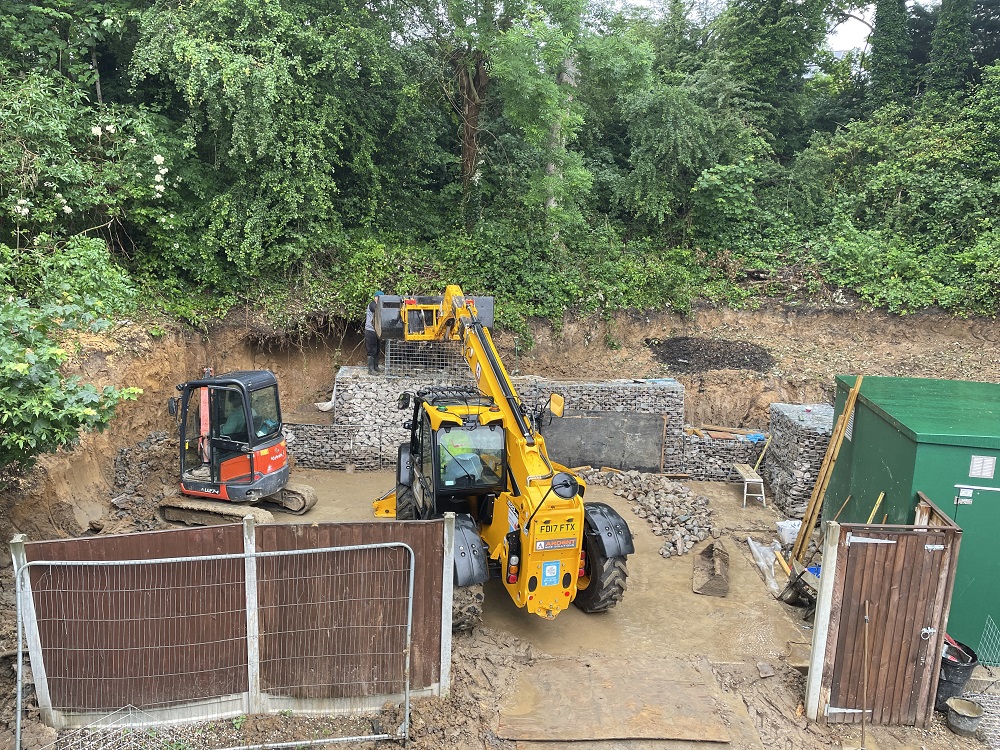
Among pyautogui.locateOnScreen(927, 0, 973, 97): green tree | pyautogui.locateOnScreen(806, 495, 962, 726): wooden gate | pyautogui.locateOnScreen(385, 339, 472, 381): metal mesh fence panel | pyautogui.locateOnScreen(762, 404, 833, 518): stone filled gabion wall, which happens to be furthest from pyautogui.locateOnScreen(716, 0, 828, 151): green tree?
pyautogui.locateOnScreen(806, 495, 962, 726): wooden gate

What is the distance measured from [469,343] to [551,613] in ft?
11.1

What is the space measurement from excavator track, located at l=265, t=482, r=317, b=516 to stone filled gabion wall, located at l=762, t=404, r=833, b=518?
813cm

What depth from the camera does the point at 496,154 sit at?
1619 cm

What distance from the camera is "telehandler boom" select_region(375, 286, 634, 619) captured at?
657 cm

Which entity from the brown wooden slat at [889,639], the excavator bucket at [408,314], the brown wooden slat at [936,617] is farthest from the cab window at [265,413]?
the brown wooden slat at [936,617]

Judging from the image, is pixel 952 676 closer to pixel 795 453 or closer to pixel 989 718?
pixel 989 718

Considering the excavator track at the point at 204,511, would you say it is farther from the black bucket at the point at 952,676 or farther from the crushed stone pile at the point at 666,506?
the black bucket at the point at 952,676

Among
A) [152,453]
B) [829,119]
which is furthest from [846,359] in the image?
[152,453]

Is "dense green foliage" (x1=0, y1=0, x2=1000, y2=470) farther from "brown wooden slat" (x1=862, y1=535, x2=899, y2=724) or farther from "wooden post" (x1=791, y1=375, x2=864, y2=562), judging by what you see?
"brown wooden slat" (x1=862, y1=535, x2=899, y2=724)

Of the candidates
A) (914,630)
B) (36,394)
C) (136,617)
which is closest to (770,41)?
(914,630)

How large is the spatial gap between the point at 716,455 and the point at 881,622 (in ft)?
24.0

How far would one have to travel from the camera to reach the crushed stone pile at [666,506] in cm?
980

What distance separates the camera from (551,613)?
22.2 ft

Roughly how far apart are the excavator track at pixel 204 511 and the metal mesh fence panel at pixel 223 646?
4536 millimetres
